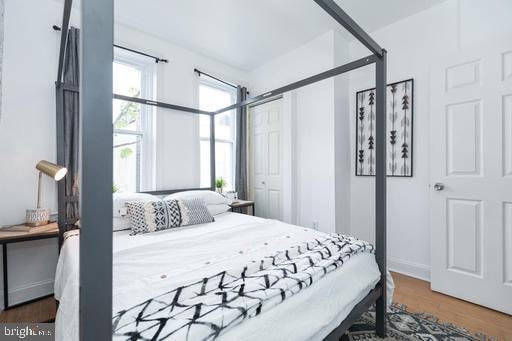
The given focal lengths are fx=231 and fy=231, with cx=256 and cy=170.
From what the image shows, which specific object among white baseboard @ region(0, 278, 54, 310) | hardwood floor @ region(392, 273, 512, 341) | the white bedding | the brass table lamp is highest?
the brass table lamp

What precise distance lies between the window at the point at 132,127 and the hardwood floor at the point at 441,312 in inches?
48.1

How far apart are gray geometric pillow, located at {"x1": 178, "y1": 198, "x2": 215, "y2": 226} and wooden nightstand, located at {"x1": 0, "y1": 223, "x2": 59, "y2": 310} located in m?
1.00

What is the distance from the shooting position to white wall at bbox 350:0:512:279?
2.17 m

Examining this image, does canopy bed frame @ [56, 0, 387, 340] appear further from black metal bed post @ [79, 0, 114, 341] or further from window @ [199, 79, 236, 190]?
window @ [199, 79, 236, 190]

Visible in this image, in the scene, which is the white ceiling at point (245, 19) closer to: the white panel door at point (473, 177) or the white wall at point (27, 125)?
the white wall at point (27, 125)

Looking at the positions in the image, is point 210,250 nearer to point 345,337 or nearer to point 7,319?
point 345,337

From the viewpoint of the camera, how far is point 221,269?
1204mm

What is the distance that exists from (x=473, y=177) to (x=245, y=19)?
2.73 m

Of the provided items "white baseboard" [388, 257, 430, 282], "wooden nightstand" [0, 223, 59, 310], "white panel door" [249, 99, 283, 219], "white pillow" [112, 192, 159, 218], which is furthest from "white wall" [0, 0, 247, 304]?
"white baseboard" [388, 257, 430, 282]

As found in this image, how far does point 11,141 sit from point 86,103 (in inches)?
89.2

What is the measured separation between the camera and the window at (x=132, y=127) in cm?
270

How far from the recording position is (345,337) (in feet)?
5.15

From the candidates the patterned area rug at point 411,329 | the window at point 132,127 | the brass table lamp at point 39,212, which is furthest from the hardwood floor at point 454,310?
the brass table lamp at point 39,212

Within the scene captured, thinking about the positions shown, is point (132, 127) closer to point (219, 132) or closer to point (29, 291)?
point (219, 132)
